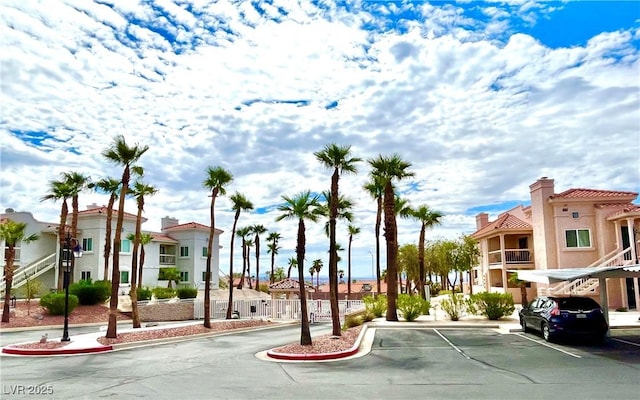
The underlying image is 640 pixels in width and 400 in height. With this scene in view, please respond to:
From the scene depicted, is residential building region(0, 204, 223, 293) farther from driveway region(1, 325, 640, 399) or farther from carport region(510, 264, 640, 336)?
carport region(510, 264, 640, 336)

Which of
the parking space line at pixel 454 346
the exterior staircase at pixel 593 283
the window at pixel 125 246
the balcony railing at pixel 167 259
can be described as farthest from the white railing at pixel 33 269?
the exterior staircase at pixel 593 283

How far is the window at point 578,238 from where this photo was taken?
112ft

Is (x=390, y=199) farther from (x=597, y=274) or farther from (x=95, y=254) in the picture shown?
(x=95, y=254)

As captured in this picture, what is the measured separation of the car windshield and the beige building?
36.7 ft

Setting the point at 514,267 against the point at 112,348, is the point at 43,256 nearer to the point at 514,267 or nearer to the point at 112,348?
the point at 112,348

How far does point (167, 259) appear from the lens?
176 ft

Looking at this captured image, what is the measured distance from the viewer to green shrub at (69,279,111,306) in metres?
36.1

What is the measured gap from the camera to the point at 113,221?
4641cm

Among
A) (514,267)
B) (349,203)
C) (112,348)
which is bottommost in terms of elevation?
(112,348)

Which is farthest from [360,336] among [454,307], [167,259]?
[167,259]

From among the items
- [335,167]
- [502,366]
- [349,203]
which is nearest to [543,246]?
[349,203]

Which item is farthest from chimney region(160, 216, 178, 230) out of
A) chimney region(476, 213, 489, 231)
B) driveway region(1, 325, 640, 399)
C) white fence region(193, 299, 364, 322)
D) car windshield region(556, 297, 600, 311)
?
car windshield region(556, 297, 600, 311)

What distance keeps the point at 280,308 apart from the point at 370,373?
23.4 meters

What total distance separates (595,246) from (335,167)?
21997 mm
